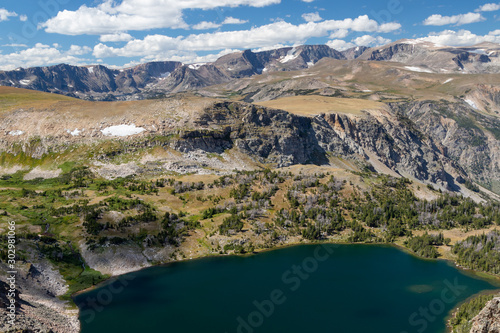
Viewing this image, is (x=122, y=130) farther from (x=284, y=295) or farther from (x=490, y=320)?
(x=490, y=320)

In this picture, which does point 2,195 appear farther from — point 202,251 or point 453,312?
point 453,312

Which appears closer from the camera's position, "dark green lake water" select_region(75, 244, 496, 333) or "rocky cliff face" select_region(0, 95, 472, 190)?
"dark green lake water" select_region(75, 244, 496, 333)

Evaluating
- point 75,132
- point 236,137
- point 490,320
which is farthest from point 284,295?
point 75,132

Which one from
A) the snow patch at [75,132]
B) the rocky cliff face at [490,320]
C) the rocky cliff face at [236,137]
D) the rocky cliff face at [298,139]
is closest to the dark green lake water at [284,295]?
the rocky cliff face at [490,320]

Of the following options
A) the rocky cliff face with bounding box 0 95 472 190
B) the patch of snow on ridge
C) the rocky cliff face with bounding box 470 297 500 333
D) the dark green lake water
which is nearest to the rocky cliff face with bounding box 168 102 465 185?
the rocky cliff face with bounding box 0 95 472 190

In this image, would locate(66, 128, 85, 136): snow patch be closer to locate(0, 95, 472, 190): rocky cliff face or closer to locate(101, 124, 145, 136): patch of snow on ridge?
locate(0, 95, 472, 190): rocky cliff face
